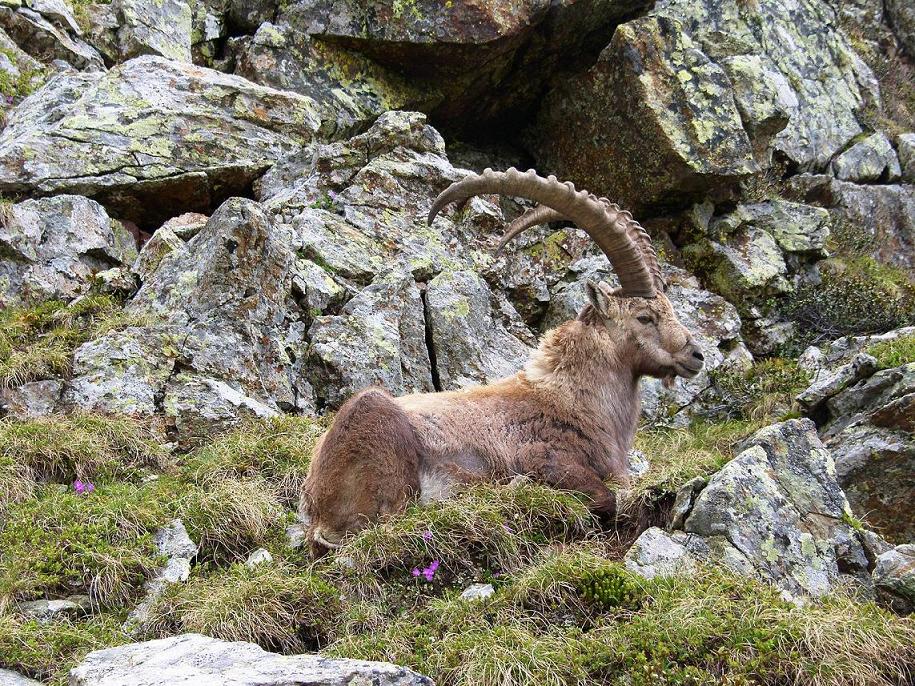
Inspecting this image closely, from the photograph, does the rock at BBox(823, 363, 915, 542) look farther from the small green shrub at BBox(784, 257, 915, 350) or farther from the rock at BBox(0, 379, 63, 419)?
the rock at BBox(0, 379, 63, 419)

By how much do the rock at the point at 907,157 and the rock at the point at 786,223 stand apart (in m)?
4.14

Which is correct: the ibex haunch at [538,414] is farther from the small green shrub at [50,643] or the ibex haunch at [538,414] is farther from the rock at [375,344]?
the rock at [375,344]

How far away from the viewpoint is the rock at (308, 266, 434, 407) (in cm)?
1045

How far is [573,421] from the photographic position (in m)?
8.29

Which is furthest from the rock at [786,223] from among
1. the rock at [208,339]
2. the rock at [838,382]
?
the rock at [208,339]

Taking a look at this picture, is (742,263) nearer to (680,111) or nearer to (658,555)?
(680,111)

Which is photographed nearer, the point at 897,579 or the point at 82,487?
the point at 897,579

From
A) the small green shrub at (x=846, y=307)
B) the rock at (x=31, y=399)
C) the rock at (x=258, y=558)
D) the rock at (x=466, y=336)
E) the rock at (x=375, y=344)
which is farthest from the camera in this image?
the small green shrub at (x=846, y=307)

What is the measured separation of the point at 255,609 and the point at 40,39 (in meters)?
12.6

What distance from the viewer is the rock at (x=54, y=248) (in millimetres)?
10750

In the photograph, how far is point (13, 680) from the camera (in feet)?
17.7

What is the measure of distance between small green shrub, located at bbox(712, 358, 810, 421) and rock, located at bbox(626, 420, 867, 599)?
5.25 meters

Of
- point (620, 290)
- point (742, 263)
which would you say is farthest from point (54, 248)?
point (742, 263)

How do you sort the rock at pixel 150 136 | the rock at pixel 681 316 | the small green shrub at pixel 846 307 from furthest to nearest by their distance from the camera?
the small green shrub at pixel 846 307, the rock at pixel 681 316, the rock at pixel 150 136
